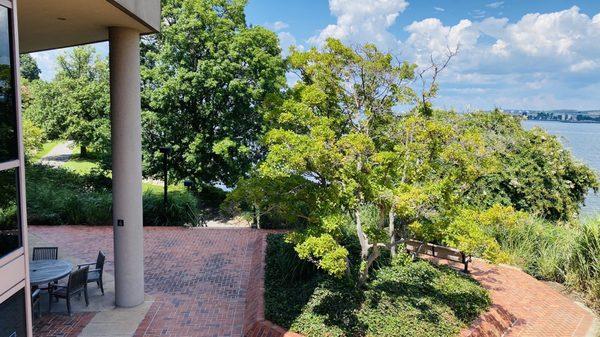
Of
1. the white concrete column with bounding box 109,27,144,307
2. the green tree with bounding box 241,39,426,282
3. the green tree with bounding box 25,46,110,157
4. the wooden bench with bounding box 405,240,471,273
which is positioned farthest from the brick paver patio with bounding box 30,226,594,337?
the green tree with bounding box 25,46,110,157

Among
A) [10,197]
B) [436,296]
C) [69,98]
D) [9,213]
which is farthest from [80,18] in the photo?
[69,98]

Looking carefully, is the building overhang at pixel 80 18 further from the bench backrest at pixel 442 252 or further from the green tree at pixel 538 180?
the green tree at pixel 538 180

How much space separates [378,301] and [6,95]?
713cm

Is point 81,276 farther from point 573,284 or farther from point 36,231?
point 573,284

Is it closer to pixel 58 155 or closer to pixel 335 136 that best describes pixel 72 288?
pixel 335 136

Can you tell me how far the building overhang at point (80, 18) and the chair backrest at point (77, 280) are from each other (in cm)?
497

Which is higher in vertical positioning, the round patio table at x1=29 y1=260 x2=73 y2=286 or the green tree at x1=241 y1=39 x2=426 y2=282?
the green tree at x1=241 y1=39 x2=426 y2=282

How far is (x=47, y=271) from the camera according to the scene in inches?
361

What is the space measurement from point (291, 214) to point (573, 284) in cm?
806

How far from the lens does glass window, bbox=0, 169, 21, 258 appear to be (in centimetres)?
484

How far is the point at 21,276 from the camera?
5.14 meters

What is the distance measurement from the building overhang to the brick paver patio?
5856 millimetres

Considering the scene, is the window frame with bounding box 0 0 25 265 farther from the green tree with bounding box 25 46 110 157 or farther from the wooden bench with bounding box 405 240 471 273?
the green tree with bounding box 25 46 110 157

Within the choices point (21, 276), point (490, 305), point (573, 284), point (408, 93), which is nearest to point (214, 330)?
point (21, 276)
